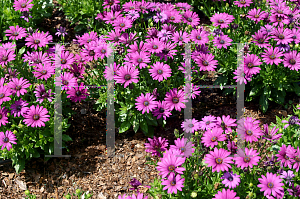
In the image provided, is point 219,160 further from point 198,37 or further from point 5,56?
point 5,56

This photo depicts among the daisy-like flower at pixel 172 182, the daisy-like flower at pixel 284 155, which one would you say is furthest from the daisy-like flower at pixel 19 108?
the daisy-like flower at pixel 284 155

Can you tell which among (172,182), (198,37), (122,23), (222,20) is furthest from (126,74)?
(222,20)

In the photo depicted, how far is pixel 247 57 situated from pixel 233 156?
68.3 inches

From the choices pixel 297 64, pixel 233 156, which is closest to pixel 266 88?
pixel 297 64

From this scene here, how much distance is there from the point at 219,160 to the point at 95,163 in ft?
6.87

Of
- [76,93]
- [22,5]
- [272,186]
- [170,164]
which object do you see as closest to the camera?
[272,186]

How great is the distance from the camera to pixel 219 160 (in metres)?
2.92

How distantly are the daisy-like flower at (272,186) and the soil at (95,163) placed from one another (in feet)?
5.50

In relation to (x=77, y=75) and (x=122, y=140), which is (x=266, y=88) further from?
(x=77, y=75)

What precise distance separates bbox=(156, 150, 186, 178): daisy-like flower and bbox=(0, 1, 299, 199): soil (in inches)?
51.4

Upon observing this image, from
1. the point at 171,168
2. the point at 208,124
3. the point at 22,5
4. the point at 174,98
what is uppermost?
the point at 22,5

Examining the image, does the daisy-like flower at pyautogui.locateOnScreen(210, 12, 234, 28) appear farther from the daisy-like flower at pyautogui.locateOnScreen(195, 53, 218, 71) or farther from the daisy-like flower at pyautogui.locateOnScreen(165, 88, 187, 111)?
the daisy-like flower at pyautogui.locateOnScreen(165, 88, 187, 111)

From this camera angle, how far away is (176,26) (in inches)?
194

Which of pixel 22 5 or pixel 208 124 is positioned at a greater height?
pixel 22 5
